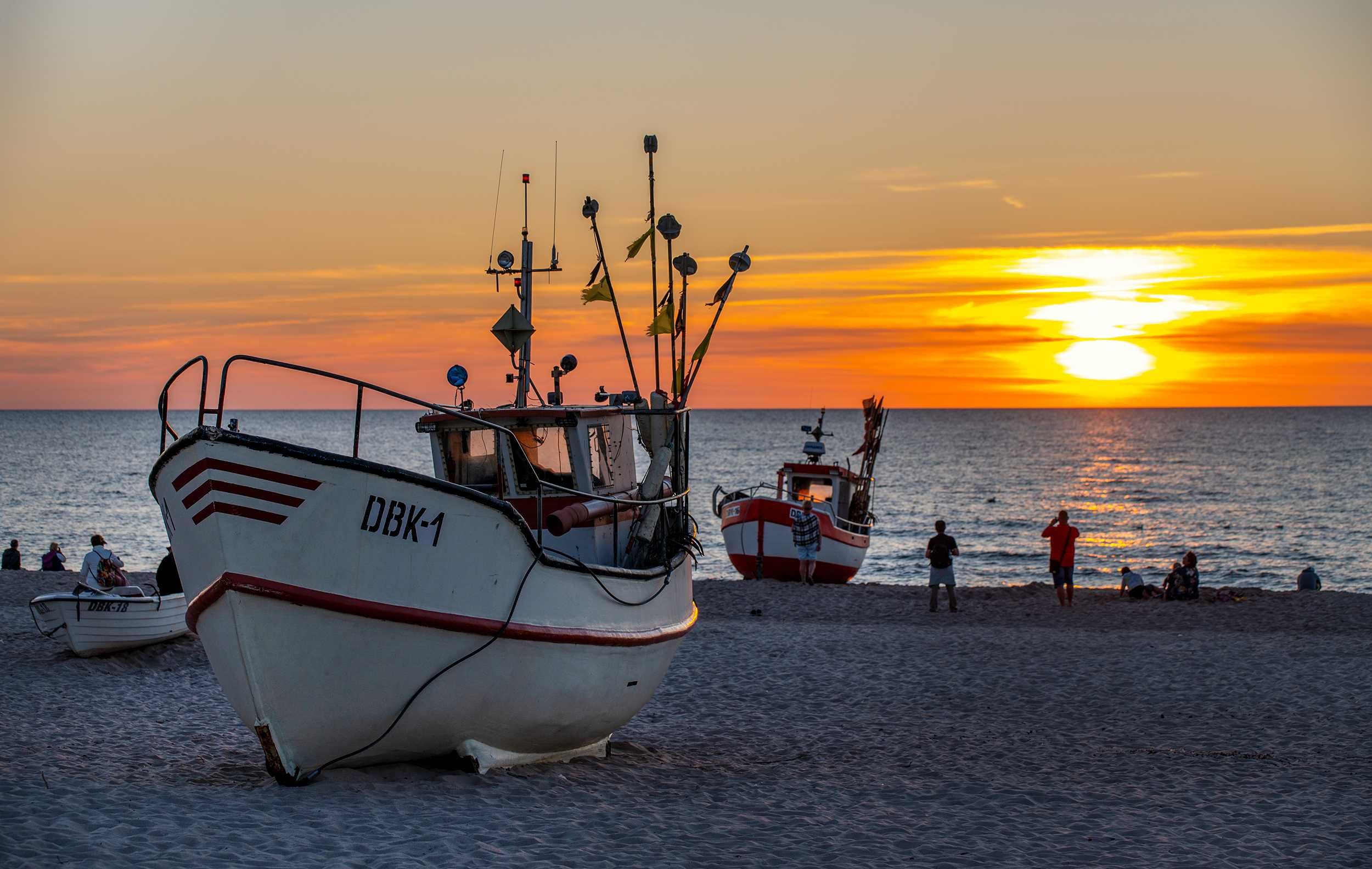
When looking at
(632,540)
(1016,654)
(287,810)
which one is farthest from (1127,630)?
(287,810)

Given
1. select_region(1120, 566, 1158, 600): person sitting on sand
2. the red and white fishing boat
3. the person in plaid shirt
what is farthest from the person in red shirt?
the red and white fishing boat

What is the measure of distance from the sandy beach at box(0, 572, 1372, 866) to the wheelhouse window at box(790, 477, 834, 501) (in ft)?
39.3

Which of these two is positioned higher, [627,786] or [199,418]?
[199,418]

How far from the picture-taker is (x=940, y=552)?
21.6 metres

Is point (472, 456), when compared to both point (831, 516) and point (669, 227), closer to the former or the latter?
point (669, 227)

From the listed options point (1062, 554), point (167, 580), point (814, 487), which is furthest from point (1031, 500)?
point (167, 580)

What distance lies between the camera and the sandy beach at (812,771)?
25.4 feet

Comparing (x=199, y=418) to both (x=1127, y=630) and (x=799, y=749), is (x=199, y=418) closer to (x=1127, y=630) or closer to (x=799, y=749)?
(x=799, y=749)

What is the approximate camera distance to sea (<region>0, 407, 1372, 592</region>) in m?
44.6

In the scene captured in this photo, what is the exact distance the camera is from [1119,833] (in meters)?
8.42

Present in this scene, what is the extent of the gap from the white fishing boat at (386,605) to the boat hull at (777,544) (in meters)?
19.3

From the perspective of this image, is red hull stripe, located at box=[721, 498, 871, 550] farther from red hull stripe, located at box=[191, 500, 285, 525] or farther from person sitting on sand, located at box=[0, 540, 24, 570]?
red hull stripe, located at box=[191, 500, 285, 525]

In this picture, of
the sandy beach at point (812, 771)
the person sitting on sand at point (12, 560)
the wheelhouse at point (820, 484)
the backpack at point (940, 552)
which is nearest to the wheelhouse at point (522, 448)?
the sandy beach at point (812, 771)

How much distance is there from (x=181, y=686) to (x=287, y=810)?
7540 millimetres
